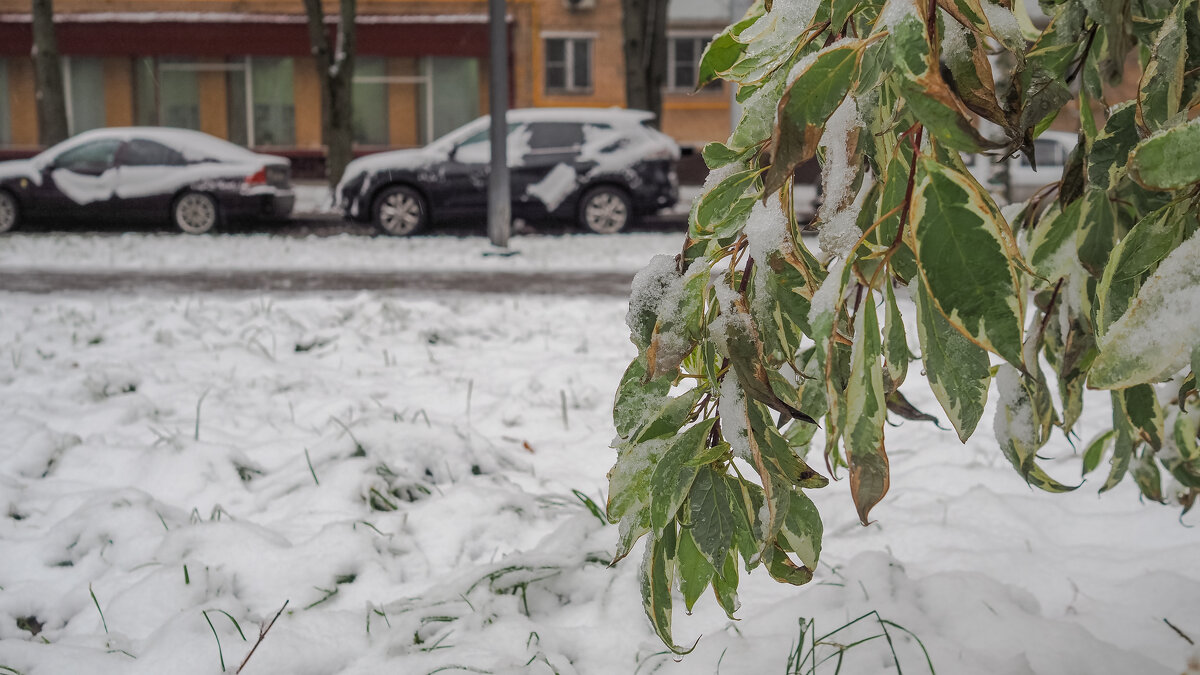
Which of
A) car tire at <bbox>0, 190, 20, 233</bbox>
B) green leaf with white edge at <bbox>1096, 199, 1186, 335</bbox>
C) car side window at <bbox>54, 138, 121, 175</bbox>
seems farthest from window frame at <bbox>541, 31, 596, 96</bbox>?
A: green leaf with white edge at <bbox>1096, 199, 1186, 335</bbox>

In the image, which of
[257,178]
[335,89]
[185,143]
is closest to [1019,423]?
[257,178]

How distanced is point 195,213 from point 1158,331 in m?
13.1

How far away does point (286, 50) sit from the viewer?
22.4m

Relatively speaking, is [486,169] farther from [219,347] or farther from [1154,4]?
[1154,4]

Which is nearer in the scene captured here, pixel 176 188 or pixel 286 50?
pixel 176 188

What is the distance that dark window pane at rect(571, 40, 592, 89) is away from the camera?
22.8 m

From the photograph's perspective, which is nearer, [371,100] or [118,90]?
A: [118,90]

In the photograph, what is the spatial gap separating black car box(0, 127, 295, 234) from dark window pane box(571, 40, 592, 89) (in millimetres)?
11580

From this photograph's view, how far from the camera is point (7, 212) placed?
12.4 metres

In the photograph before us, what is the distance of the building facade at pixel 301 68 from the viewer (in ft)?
73.2

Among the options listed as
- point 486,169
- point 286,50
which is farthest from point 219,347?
point 286,50

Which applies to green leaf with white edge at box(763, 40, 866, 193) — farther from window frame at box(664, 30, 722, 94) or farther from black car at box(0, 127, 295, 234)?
window frame at box(664, 30, 722, 94)

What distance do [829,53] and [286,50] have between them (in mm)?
23625

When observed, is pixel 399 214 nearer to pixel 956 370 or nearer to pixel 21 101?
pixel 956 370
